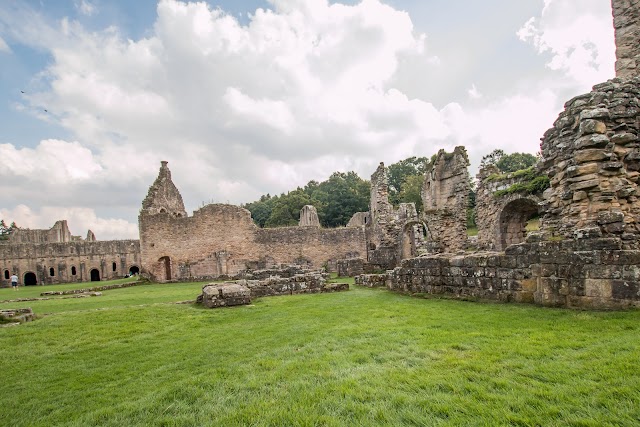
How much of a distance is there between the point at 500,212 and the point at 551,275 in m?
10.3

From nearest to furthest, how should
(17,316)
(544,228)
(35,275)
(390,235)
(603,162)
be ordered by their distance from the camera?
(603,162), (544,228), (17,316), (390,235), (35,275)

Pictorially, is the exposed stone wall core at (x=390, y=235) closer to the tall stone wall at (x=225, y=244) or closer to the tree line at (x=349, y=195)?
the tall stone wall at (x=225, y=244)

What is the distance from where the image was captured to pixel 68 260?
37344 millimetres

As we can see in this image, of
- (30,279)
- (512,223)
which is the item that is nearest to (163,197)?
(30,279)

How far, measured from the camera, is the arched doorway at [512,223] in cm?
1597

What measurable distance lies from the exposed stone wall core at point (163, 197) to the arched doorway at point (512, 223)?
22.6 meters

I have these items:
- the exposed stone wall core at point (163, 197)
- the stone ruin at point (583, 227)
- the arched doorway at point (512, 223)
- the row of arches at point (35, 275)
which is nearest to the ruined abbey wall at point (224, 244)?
the exposed stone wall core at point (163, 197)

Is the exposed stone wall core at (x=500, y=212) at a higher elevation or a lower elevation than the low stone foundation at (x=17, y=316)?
higher

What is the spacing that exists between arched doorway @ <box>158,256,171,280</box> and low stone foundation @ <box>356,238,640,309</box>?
2152cm

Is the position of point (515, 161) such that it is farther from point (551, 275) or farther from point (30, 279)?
point (30, 279)

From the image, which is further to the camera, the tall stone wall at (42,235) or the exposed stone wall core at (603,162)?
the tall stone wall at (42,235)

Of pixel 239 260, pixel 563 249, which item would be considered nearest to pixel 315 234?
pixel 239 260

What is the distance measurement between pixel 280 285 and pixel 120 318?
546 cm

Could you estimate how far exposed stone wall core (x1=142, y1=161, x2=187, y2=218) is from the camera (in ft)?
86.7
